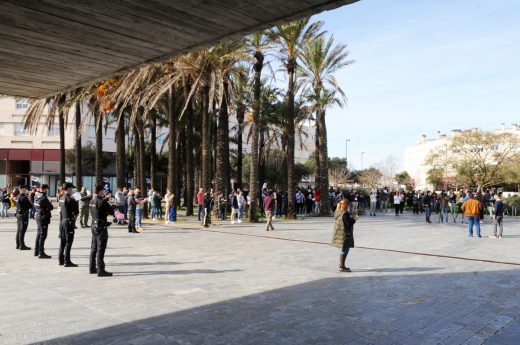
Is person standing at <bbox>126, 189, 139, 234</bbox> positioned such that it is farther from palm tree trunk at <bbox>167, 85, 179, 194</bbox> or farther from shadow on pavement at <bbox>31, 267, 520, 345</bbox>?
shadow on pavement at <bbox>31, 267, 520, 345</bbox>

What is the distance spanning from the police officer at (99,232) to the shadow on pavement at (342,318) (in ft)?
7.53

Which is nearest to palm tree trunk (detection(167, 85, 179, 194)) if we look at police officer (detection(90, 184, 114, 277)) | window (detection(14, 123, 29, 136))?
police officer (detection(90, 184, 114, 277))

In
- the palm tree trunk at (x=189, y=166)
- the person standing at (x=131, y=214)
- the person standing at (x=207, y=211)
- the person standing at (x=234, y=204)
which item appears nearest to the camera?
the person standing at (x=131, y=214)

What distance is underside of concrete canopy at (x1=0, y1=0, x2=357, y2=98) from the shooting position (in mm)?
4758

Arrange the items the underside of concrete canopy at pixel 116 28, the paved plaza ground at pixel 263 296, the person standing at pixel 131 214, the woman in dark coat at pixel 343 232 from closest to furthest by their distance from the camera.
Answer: the underside of concrete canopy at pixel 116 28
the paved plaza ground at pixel 263 296
the woman in dark coat at pixel 343 232
the person standing at pixel 131 214

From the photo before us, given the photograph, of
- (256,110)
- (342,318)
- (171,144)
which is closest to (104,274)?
(342,318)

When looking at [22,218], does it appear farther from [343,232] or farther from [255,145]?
[255,145]

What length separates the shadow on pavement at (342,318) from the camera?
521 cm

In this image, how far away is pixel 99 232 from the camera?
8.59 metres

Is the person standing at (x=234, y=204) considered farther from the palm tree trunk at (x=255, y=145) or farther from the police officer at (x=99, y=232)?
the police officer at (x=99, y=232)

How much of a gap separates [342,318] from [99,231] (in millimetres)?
5019

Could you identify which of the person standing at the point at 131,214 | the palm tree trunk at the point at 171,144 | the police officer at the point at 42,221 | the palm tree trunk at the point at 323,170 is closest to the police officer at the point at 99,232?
the police officer at the point at 42,221

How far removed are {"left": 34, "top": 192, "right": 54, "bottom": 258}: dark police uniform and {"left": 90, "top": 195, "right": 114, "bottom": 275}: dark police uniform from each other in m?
2.44

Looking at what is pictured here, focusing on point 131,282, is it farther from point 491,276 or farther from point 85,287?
point 491,276
